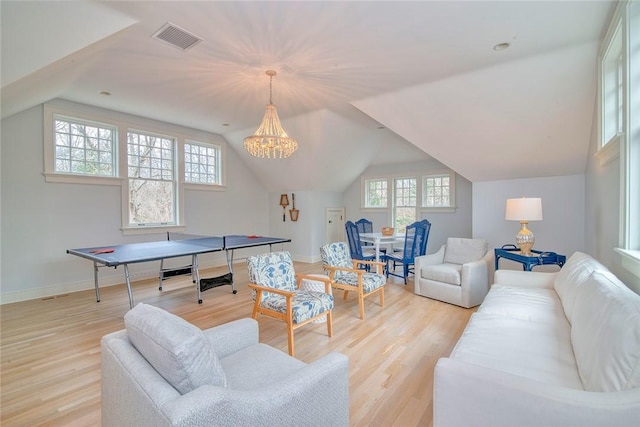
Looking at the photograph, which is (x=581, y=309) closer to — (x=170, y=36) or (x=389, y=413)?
(x=389, y=413)

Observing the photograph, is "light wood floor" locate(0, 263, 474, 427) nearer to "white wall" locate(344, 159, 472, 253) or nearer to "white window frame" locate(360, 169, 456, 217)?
"white wall" locate(344, 159, 472, 253)

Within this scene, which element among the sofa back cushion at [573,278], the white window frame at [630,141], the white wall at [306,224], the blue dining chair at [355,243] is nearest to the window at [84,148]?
the white wall at [306,224]

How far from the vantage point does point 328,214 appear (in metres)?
7.05

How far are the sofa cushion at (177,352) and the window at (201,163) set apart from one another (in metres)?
5.04

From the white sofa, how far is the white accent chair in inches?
20.0

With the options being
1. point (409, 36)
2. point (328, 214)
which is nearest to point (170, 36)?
point (409, 36)

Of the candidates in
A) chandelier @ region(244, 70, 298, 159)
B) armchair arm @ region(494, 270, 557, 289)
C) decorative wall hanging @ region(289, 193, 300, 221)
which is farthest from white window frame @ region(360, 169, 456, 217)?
chandelier @ region(244, 70, 298, 159)

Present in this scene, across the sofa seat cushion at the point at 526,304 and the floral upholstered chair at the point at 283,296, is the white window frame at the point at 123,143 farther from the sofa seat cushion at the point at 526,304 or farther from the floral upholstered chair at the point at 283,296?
the sofa seat cushion at the point at 526,304

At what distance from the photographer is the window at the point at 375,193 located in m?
6.92

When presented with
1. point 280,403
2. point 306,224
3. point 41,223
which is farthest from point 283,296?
point 306,224

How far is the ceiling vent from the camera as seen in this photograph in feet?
8.19

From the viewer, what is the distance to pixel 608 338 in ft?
3.95

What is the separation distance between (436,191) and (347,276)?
3.63m

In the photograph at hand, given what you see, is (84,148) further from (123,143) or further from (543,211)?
(543,211)
